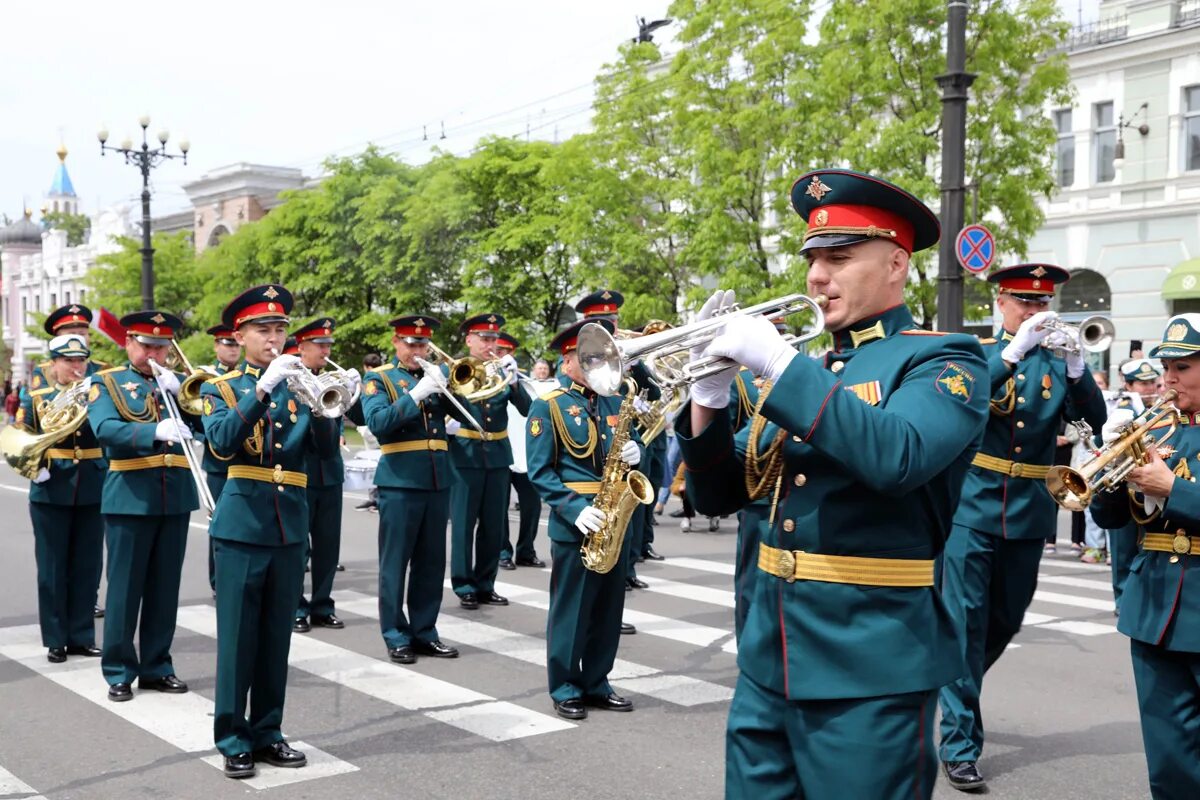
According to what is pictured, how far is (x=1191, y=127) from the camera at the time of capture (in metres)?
24.0

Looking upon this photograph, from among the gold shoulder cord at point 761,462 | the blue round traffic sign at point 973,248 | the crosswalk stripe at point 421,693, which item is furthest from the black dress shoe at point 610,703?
the blue round traffic sign at point 973,248

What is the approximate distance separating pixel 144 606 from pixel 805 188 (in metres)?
5.75

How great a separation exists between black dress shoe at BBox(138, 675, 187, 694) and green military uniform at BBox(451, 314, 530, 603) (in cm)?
331

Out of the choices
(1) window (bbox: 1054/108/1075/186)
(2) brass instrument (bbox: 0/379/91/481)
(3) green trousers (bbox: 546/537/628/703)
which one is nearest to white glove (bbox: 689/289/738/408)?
(3) green trousers (bbox: 546/537/628/703)

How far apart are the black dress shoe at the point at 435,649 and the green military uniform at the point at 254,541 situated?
237 centimetres

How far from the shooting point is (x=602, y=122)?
85.7 feet

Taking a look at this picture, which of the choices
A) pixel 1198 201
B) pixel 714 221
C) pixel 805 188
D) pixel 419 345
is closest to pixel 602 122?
pixel 714 221

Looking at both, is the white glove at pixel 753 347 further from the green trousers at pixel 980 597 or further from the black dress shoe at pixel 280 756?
the black dress shoe at pixel 280 756

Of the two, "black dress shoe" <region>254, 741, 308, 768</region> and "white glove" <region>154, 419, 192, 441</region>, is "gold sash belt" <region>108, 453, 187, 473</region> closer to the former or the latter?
"white glove" <region>154, 419, 192, 441</region>

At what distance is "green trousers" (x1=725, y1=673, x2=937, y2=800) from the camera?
9.88 feet

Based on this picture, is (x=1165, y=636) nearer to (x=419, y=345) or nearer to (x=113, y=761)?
(x=113, y=761)

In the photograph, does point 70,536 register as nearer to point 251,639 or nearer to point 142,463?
point 142,463

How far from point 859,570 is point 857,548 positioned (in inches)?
2.2

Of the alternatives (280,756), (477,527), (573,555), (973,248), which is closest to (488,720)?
(573,555)
